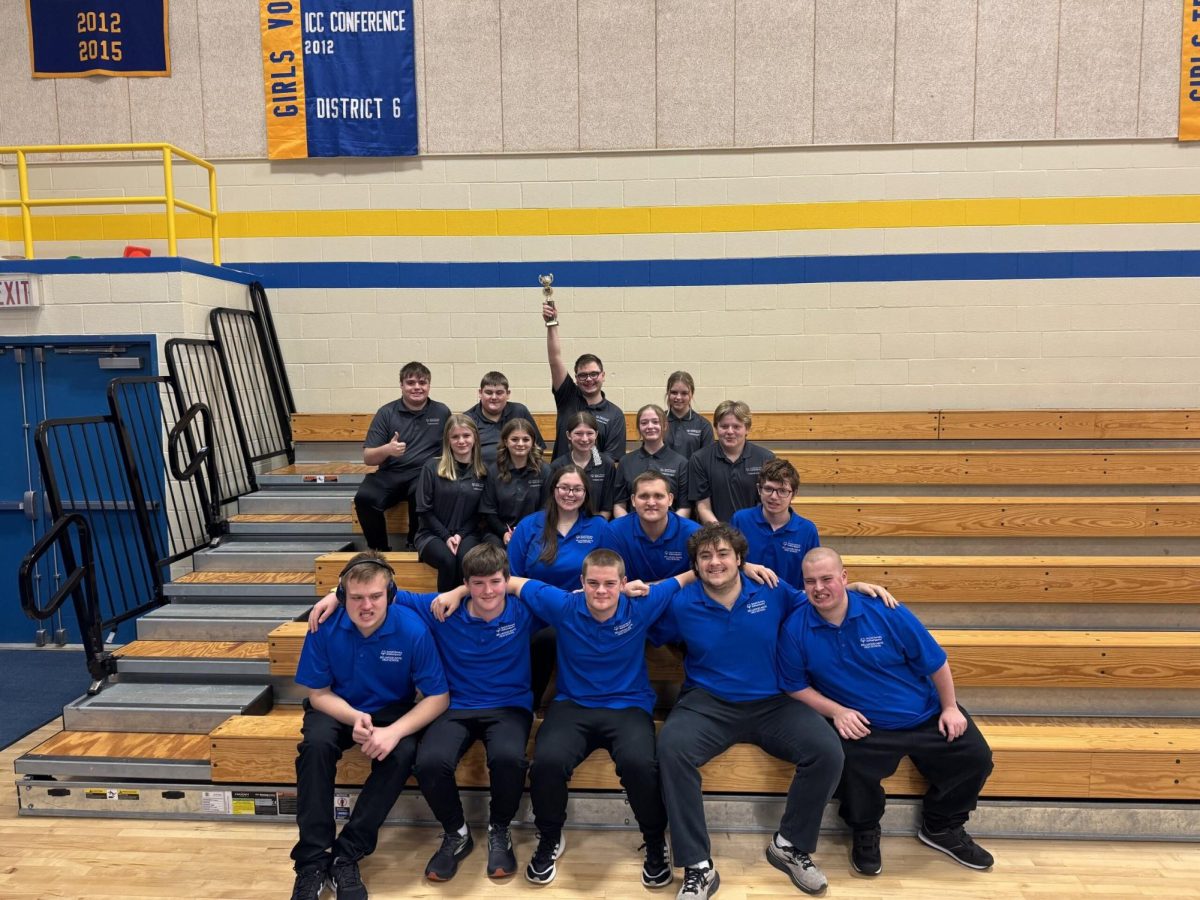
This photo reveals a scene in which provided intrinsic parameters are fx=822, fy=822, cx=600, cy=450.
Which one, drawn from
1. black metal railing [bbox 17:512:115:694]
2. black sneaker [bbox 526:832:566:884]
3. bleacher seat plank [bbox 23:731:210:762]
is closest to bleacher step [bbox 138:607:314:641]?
black metal railing [bbox 17:512:115:694]

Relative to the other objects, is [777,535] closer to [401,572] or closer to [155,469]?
[401,572]

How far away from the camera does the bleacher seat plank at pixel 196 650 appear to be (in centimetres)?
391

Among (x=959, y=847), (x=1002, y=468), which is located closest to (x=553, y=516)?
(x=959, y=847)

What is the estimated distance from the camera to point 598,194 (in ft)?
19.8

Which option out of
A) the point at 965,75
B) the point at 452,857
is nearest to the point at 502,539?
the point at 452,857

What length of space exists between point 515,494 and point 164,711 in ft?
5.90

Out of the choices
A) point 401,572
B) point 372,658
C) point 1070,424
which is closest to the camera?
point 372,658

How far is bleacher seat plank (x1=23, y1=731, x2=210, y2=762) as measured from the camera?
10.9 feet

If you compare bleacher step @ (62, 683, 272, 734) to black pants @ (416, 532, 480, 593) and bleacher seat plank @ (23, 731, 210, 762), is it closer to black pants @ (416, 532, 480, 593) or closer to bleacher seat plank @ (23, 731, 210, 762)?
bleacher seat plank @ (23, 731, 210, 762)

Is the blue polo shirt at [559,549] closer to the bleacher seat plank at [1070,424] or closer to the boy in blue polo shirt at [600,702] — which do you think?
the boy in blue polo shirt at [600,702]

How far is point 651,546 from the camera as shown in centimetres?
344

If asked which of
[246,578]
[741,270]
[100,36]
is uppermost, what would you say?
[100,36]

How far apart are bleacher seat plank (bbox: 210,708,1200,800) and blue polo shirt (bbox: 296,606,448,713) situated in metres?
0.34

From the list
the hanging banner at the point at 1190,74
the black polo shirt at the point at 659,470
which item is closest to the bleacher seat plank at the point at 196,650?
the black polo shirt at the point at 659,470
